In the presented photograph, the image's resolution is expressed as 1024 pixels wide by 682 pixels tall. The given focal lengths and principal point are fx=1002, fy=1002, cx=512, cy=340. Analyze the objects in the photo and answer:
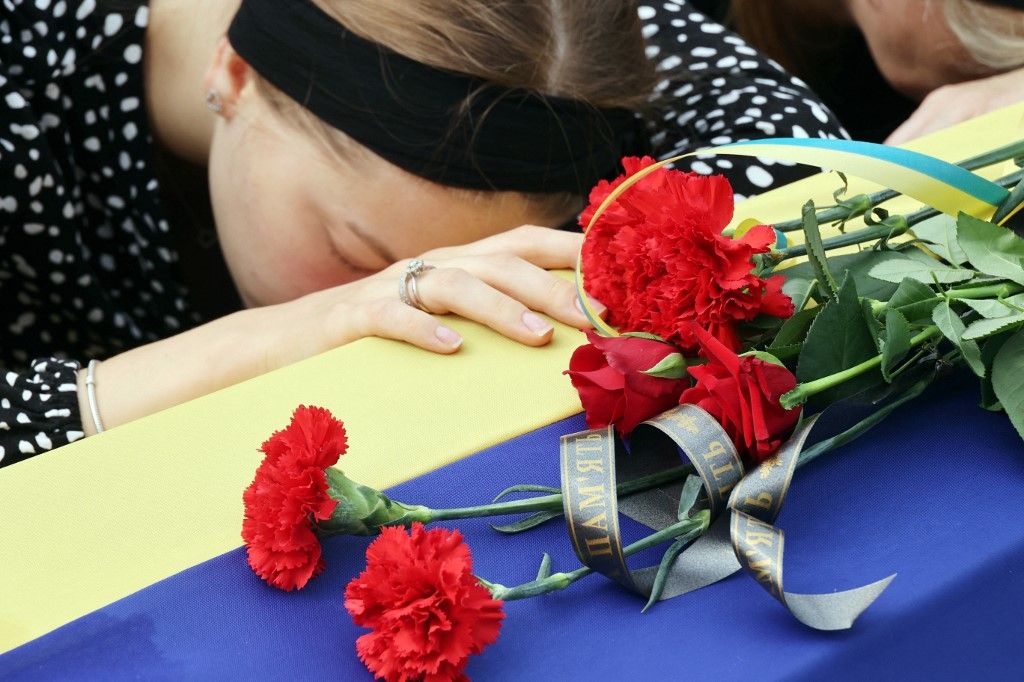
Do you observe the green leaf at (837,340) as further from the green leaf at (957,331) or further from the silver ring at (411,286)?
the silver ring at (411,286)

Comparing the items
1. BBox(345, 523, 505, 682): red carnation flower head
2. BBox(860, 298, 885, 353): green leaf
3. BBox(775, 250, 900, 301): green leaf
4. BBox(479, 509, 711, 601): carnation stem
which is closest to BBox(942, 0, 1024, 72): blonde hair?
BBox(775, 250, 900, 301): green leaf

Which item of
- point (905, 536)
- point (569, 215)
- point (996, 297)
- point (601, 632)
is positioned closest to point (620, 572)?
point (601, 632)

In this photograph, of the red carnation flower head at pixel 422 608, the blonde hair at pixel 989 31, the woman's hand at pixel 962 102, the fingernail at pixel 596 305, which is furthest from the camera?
the blonde hair at pixel 989 31

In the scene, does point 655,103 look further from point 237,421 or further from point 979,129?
point 237,421

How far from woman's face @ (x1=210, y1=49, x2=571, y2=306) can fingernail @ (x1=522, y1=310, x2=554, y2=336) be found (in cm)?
28

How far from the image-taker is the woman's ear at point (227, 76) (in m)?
1.02

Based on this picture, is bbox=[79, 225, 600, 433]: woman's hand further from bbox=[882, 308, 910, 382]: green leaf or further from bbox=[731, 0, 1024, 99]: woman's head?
bbox=[731, 0, 1024, 99]: woman's head

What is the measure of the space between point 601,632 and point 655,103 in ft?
2.77

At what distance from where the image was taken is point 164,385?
2.74 feet

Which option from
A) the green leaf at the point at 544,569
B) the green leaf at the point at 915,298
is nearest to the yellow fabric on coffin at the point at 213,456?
the green leaf at the point at 544,569

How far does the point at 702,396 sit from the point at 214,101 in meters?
0.76

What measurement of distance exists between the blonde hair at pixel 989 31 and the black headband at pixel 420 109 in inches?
23.6

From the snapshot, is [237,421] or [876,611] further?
[237,421]

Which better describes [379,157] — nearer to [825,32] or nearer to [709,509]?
[709,509]
